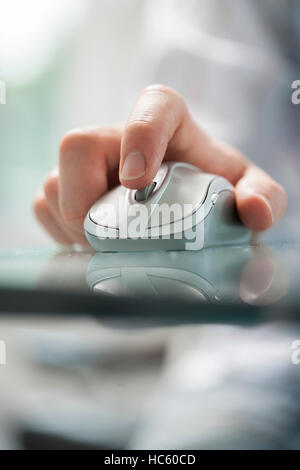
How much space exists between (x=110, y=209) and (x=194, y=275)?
15 cm

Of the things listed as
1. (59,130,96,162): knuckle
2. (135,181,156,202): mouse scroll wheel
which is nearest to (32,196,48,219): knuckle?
(59,130,96,162): knuckle

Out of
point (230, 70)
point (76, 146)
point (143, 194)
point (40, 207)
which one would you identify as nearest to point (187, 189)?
point (143, 194)

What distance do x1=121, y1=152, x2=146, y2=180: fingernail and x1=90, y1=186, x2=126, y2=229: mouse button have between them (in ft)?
0.11

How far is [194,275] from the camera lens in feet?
0.82

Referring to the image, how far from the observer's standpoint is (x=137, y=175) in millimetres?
351

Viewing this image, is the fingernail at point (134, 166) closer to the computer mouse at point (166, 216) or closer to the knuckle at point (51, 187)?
the computer mouse at point (166, 216)

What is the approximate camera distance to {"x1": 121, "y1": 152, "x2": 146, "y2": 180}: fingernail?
1.15 feet

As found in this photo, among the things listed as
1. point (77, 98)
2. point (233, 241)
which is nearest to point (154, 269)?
point (233, 241)

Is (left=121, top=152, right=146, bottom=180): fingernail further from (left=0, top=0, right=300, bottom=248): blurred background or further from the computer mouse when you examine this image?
(left=0, top=0, right=300, bottom=248): blurred background

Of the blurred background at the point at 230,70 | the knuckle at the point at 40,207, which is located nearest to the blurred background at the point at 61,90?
the blurred background at the point at 230,70

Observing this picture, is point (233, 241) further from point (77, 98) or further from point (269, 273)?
point (77, 98)

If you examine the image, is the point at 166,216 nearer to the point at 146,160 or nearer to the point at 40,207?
the point at 146,160

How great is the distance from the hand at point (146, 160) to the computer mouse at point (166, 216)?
0.02m

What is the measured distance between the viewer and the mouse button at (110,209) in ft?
1.18
